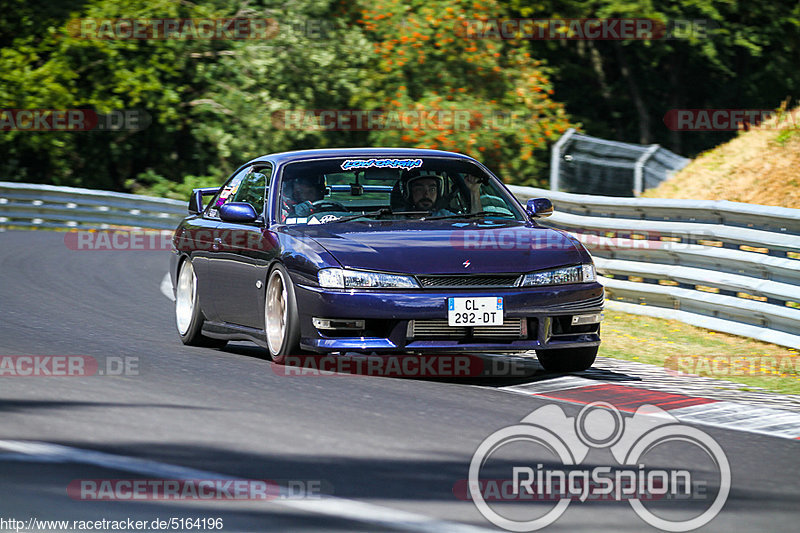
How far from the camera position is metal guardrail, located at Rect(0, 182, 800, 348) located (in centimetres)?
1127

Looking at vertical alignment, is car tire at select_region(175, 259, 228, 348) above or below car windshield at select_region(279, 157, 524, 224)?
below

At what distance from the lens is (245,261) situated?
10.0 meters

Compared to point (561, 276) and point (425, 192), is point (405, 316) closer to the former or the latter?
point (561, 276)

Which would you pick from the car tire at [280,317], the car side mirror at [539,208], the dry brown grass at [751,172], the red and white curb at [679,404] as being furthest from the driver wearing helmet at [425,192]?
the dry brown grass at [751,172]

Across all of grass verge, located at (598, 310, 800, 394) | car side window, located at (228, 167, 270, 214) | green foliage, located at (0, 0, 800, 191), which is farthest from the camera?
green foliage, located at (0, 0, 800, 191)

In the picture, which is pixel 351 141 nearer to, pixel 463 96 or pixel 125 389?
pixel 463 96

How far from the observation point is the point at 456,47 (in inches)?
1169

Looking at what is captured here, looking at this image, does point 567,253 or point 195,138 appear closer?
point 567,253

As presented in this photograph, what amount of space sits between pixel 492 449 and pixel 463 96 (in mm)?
22544

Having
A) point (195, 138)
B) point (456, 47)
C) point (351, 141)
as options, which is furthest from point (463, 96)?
point (195, 138)

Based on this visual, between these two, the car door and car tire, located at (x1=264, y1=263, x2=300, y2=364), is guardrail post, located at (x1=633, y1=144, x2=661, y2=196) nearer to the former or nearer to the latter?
the car door

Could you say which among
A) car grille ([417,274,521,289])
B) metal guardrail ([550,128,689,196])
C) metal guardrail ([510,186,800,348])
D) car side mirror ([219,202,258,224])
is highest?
car side mirror ([219,202,258,224])

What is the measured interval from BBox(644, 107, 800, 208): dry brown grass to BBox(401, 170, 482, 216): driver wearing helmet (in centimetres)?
656

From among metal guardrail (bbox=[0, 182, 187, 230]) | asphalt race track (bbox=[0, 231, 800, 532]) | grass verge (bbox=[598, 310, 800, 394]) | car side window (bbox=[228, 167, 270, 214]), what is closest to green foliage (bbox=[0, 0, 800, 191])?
metal guardrail (bbox=[0, 182, 187, 230])
